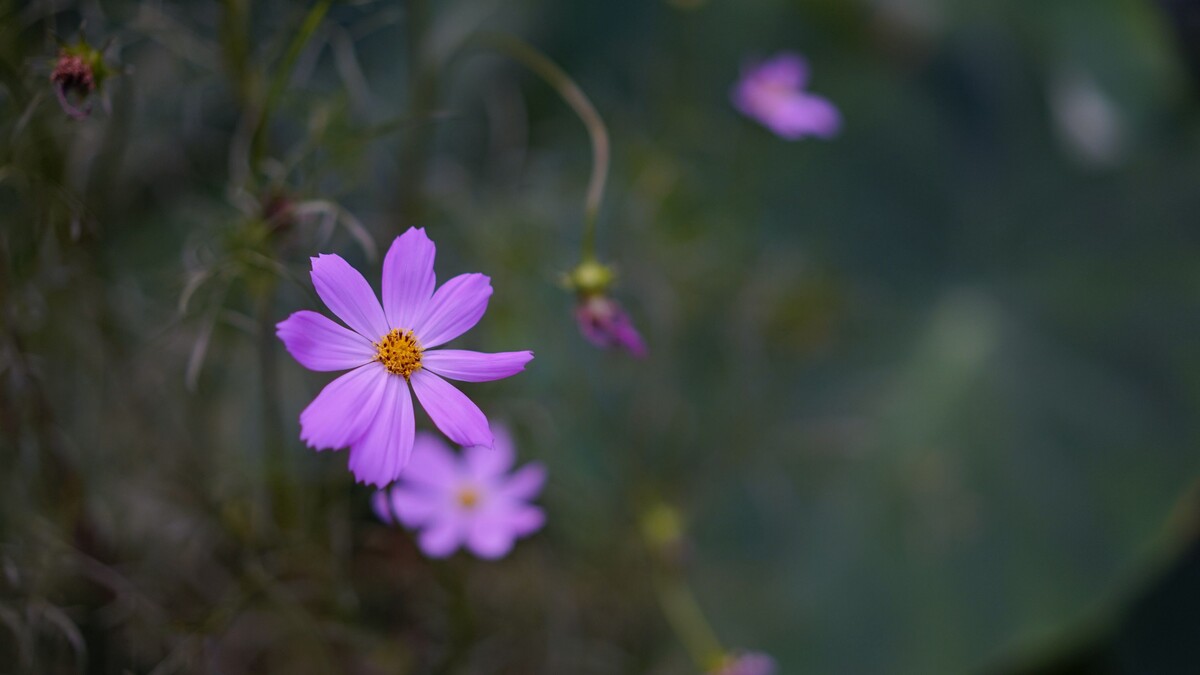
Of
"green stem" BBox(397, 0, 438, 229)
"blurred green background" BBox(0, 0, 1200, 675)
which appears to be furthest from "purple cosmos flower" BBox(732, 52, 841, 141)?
"green stem" BBox(397, 0, 438, 229)

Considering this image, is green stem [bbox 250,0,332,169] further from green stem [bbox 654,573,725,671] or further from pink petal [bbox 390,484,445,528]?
green stem [bbox 654,573,725,671]

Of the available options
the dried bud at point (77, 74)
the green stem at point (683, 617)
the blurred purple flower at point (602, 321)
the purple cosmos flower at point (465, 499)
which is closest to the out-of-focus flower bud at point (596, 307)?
the blurred purple flower at point (602, 321)

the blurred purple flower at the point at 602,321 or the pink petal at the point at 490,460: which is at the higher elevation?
the pink petal at the point at 490,460

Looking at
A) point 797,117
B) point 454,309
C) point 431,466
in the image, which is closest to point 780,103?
point 797,117

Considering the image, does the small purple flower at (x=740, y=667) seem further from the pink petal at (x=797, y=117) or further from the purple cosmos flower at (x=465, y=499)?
the pink petal at (x=797, y=117)

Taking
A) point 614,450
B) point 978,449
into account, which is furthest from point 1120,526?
point 614,450

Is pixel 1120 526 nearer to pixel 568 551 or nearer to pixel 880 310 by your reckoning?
pixel 880 310

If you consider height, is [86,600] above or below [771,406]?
below
